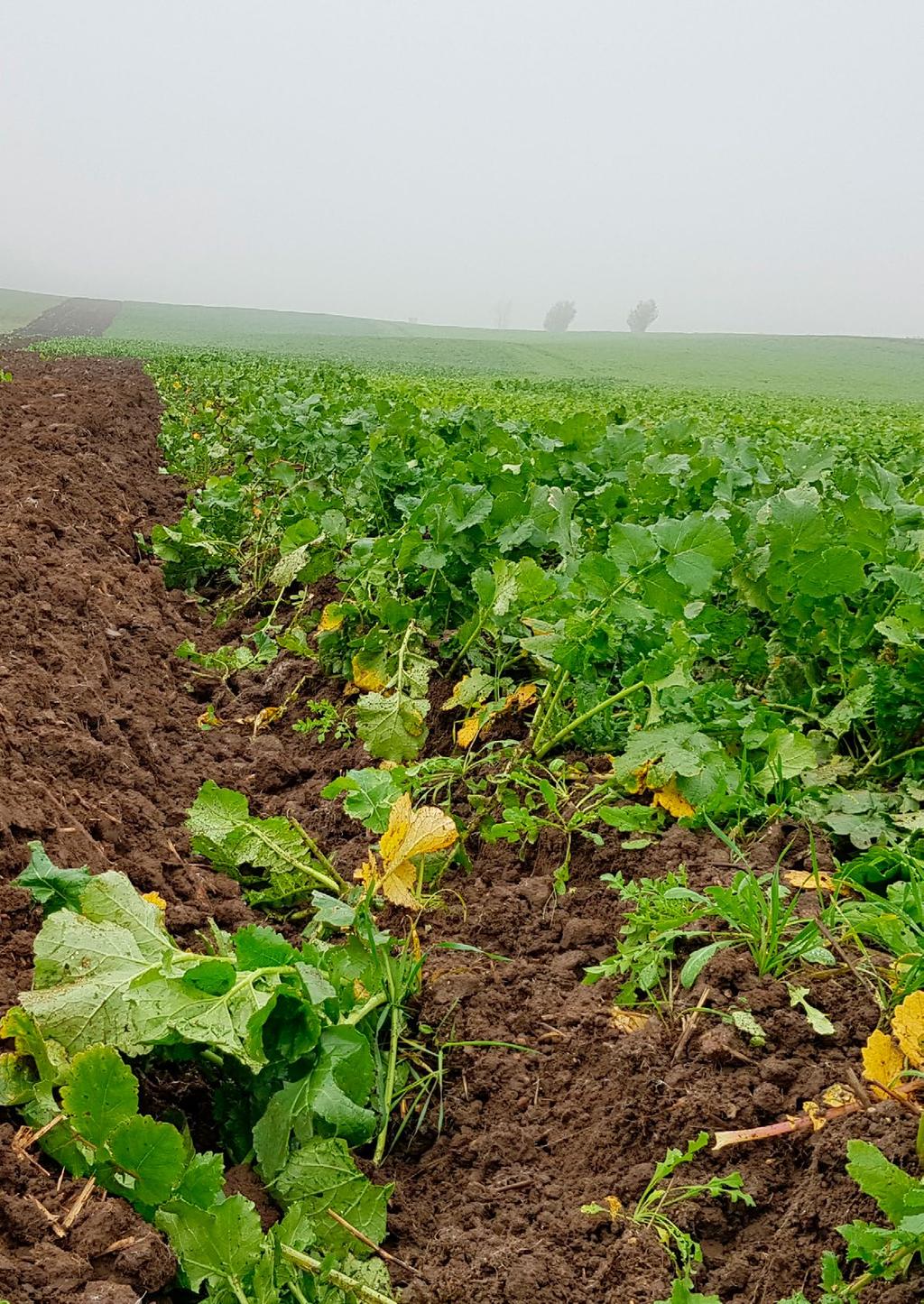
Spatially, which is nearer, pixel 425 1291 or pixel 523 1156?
pixel 425 1291

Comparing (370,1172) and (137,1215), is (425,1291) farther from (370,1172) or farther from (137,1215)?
(137,1215)

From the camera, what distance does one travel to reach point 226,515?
645 cm

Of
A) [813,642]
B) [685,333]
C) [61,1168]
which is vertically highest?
[685,333]

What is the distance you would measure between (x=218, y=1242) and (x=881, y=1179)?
92cm

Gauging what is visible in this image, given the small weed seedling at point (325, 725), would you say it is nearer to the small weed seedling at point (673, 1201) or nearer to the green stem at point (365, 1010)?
the green stem at point (365, 1010)

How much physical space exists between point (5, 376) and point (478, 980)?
1477 centimetres

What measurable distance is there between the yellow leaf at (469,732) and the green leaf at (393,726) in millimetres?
158

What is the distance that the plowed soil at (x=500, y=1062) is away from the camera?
1.57 metres

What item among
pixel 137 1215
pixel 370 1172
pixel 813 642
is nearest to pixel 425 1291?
pixel 370 1172

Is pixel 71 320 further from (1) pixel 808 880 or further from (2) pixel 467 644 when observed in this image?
(1) pixel 808 880

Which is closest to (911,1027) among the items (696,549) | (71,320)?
(696,549)

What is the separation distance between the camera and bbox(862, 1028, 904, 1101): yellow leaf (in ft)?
5.94

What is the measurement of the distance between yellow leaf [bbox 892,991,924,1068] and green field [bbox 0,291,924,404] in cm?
3357

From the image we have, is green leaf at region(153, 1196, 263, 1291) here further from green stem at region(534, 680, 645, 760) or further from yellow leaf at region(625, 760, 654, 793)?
green stem at region(534, 680, 645, 760)
